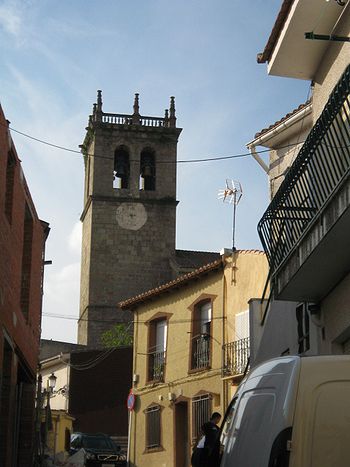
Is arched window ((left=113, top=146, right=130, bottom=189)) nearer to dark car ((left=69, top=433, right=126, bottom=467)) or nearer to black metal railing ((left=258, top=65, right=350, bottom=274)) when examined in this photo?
dark car ((left=69, top=433, right=126, bottom=467))

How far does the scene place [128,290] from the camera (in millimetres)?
62000

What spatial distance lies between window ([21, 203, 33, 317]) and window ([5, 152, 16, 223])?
281 cm

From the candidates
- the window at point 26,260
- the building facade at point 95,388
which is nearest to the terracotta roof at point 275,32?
the window at point 26,260

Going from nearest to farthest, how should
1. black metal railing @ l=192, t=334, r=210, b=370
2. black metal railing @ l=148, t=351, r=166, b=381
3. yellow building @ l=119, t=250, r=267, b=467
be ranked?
yellow building @ l=119, t=250, r=267, b=467 < black metal railing @ l=192, t=334, r=210, b=370 < black metal railing @ l=148, t=351, r=166, b=381

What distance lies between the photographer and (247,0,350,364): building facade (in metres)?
10.5

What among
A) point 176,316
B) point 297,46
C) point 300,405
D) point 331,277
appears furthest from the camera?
point 176,316

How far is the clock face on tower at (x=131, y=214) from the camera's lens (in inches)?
2526

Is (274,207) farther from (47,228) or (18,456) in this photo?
(47,228)

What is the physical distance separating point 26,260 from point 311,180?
35.4ft

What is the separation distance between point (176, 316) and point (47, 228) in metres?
8.05

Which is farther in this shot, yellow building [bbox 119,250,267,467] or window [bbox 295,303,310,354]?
yellow building [bbox 119,250,267,467]

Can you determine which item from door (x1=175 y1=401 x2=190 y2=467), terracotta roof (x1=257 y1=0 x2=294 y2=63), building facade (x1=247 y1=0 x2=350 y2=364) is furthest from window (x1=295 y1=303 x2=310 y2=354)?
door (x1=175 y1=401 x2=190 y2=467)

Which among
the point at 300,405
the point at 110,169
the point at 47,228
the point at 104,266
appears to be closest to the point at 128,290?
the point at 104,266

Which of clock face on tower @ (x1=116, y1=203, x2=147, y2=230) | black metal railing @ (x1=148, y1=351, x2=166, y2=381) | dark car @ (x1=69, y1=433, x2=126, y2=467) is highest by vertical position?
clock face on tower @ (x1=116, y1=203, x2=147, y2=230)
